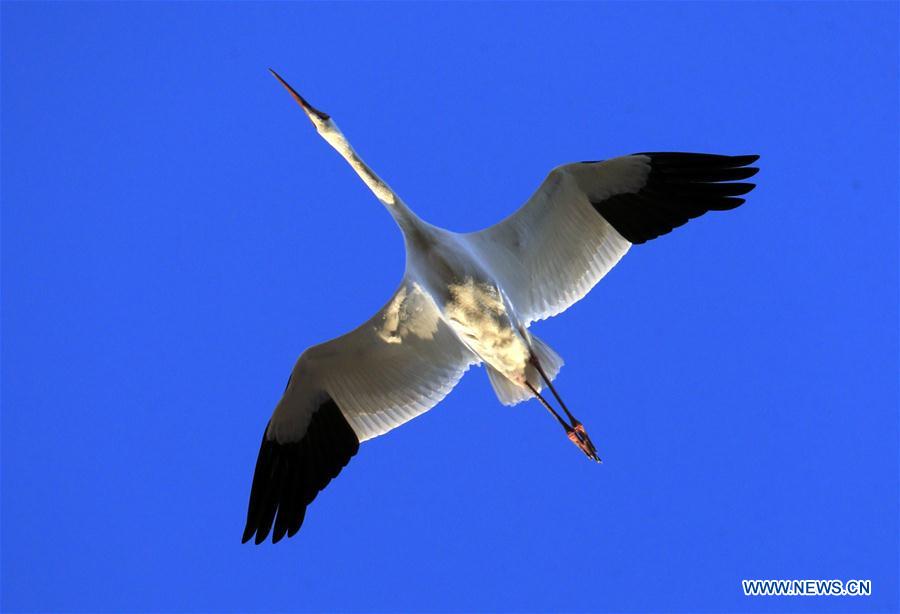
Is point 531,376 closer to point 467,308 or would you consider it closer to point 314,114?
point 467,308

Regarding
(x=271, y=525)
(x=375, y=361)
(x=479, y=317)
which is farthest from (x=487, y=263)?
(x=271, y=525)

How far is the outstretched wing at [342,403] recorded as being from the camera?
967 centimetres

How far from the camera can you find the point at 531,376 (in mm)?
9438

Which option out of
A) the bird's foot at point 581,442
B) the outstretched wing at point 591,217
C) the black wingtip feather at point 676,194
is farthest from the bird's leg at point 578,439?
the black wingtip feather at point 676,194

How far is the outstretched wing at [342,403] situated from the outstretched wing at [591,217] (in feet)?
2.55

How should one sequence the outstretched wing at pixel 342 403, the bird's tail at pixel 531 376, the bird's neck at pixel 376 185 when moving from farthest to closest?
the outstretched wing at pixel 342 403
the bird's tail at pixel 531 376
the bird's neck at pixel 376 185

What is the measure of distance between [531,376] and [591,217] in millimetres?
1396

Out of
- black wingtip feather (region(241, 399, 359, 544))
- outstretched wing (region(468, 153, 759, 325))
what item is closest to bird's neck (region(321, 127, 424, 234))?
outstretched wing (region(468, 153, 759, 325))

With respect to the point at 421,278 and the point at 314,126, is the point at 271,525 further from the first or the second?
the point at 314,126

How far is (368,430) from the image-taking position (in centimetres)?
984

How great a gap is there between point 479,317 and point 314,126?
78.8 inches

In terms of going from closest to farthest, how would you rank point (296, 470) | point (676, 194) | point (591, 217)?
1. point (676, 194)
2. point (591, 217)
3. point (296, 470)

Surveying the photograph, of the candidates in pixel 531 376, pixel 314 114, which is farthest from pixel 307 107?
pixel 531 376

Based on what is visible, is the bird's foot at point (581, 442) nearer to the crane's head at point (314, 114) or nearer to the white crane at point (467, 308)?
the white crane at point (467, 308)
